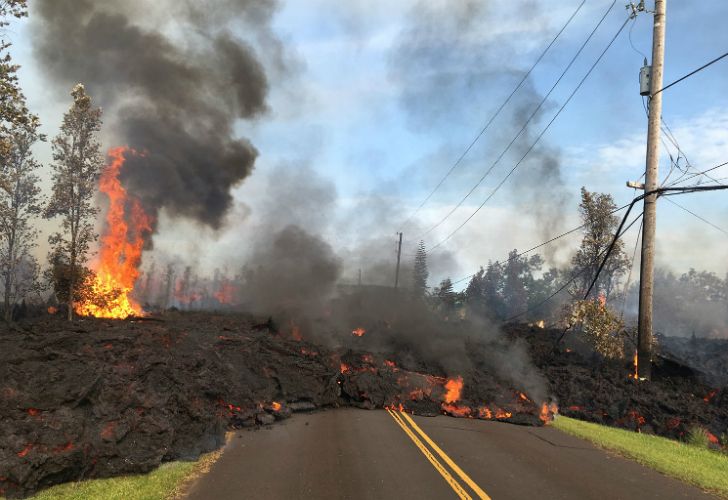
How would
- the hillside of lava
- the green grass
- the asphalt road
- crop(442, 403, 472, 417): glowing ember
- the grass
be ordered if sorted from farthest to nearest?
1. crop(442, 403, 472, 417): glowing ember
2. the green grass
3. the hillside of lava
4. the asphalt road
5. the grass

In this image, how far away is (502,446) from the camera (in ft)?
34.4

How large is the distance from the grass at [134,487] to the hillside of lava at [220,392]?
22cm

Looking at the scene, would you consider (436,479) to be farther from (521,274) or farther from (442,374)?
(521,274)

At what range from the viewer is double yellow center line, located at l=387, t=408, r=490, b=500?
23.3 feet

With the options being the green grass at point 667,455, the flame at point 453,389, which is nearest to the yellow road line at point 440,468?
the flame at point 453,389

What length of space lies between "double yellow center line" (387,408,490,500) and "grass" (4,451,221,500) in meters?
3.99

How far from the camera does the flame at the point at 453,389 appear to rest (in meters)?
15.5

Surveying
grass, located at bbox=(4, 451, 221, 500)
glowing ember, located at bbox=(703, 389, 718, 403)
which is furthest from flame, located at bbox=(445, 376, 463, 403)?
glowing ember, located at bbox=(703, 389, 718, 403)

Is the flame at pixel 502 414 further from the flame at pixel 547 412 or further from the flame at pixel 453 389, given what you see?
the flame at pixel 453 389

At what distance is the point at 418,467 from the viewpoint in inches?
328

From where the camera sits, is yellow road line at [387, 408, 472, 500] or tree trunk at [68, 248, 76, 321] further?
tree trunk at [68, 248, 76, 321]

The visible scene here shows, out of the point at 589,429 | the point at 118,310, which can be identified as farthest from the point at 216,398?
the point at 118,310

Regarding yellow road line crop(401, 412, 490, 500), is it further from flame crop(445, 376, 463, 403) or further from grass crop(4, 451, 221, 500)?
grass crop(4, 451, 221, 500)

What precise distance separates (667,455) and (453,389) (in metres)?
6.56
